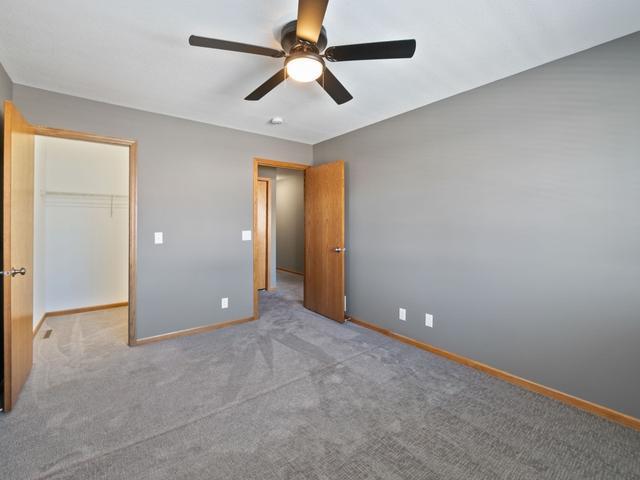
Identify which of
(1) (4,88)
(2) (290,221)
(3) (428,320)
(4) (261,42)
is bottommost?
(3) (428,320)

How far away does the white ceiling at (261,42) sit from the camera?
168 cm

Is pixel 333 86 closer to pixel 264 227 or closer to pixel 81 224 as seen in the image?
pixel 264 227

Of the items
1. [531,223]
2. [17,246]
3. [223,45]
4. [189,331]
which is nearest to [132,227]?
[17,246]

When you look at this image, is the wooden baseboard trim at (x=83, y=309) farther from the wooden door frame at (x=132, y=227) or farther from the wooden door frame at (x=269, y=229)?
the wooden door frame at (x=269, y=229)

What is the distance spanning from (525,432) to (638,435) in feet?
2.23

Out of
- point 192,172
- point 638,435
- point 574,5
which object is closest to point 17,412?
point 192,172

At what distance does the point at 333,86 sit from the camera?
2.04 metres

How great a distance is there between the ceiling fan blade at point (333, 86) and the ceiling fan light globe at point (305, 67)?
9 cm

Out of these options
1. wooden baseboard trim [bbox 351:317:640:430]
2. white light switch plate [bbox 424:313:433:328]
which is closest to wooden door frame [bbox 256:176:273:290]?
wooden baseboard trim [bbox 351:317:640:430]

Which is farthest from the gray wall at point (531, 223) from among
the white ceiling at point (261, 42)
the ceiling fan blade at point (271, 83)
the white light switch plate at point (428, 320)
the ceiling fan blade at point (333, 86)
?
the ceiling fan blade at point (271, 83)

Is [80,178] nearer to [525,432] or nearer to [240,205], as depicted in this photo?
[240,205]

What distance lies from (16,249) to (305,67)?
2.37m

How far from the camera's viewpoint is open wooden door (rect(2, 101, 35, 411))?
2.00 m

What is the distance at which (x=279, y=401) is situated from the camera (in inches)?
86.9
